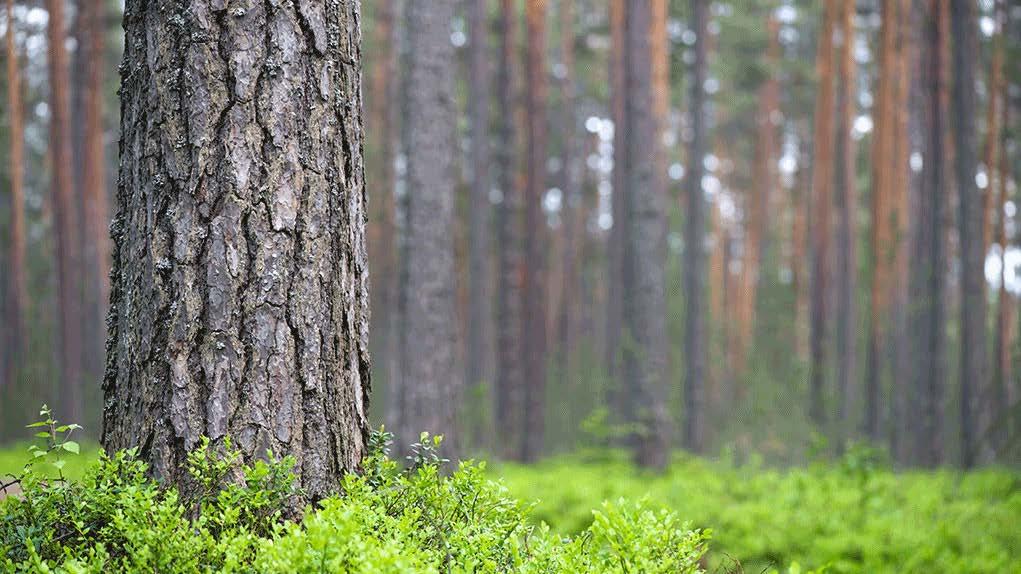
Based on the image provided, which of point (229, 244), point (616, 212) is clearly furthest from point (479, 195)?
point (229, 244)

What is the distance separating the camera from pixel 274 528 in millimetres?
2166

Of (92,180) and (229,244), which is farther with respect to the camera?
(92,180)

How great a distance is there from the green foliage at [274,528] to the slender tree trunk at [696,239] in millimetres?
14346

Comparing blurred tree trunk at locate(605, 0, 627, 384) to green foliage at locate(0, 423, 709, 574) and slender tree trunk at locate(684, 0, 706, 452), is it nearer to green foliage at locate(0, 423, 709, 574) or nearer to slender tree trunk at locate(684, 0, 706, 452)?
slender tree trunk at locate(684, 0, 706, 452)

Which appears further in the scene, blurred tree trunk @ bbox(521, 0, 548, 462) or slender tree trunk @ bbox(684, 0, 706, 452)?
slender tree trunk @ bbox(684, 0, 706, 452)

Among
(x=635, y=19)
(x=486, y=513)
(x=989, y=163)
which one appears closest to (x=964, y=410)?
(x=989, y=163)

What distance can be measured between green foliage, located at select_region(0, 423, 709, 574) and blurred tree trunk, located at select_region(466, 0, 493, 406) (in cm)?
1185

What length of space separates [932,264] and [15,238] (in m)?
16.2

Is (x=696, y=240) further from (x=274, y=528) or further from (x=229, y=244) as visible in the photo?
(x=274, y=528)

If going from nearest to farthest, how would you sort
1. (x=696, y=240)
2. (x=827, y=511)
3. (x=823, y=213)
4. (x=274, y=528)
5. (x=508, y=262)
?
(x=274, y=528), (x=827, y=511), (x=508, y=262), (x=696, y=240), (x=823, y=213)

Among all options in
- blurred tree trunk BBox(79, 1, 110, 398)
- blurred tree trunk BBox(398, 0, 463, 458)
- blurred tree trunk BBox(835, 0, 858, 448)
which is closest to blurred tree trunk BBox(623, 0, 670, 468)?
blurred tree trunk BBox(398, 0, 463, 458)

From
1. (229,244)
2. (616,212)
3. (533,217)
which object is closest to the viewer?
(229,244)

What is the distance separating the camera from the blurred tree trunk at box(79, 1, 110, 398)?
17109mm

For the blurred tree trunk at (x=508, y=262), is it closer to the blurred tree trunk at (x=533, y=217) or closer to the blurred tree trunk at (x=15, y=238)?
the blurred tree trunk at (x=533, y=217)
